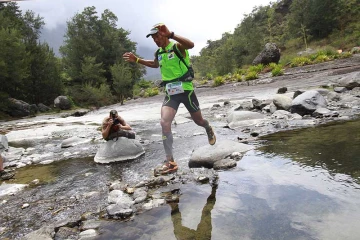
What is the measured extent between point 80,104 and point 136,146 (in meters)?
36.0

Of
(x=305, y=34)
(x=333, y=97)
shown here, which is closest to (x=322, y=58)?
(x=333, y=97)

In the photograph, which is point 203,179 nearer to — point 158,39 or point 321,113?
point 158,39

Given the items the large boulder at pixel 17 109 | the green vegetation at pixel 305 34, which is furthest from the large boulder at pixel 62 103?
the green vegetation at pixel 305 34

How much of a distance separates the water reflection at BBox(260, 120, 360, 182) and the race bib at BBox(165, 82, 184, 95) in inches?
77.9

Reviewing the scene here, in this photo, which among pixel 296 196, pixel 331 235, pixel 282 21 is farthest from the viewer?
pixel 282 21

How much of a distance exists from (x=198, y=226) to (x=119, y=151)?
3.54 meters

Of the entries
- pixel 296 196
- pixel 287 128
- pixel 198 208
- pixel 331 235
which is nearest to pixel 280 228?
pixel 331 235

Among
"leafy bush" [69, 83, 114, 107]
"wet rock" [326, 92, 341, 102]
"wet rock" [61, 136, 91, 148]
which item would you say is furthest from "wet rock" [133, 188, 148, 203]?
"leafy bush" [69, 83, 114, 107]

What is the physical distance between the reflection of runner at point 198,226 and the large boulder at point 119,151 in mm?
2885

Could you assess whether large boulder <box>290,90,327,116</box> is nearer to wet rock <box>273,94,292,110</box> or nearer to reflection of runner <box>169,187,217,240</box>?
Answer: wet rock <box>273,94,292,110</box>

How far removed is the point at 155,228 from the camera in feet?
9.00

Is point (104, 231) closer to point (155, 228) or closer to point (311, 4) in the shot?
point (155, 228)

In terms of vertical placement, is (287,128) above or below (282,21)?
below

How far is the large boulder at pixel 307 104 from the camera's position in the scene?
26.5ft
